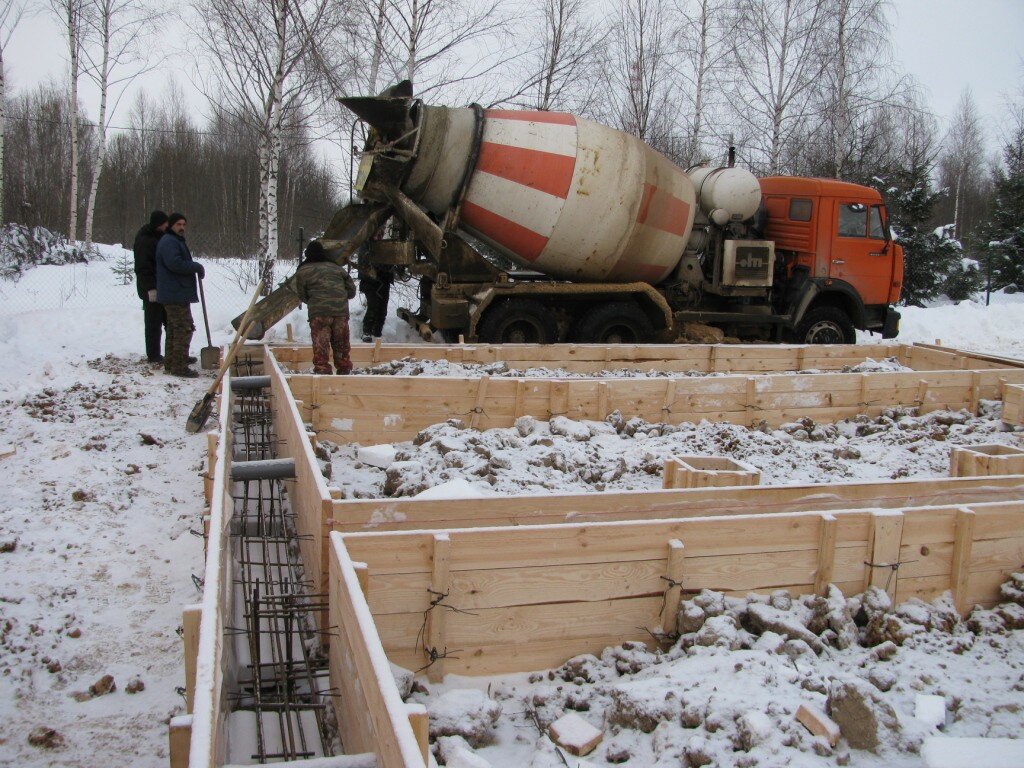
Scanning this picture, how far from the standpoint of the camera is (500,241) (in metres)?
9.69

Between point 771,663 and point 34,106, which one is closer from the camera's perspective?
point 771,663

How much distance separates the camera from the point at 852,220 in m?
11.0

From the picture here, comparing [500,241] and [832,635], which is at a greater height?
[500,241]

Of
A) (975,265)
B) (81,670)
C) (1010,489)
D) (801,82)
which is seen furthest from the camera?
(975,265)

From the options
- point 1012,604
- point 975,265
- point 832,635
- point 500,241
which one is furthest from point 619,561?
point 975,265

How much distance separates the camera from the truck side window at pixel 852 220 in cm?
1100

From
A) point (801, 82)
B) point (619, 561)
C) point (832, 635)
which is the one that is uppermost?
point (801, 82)

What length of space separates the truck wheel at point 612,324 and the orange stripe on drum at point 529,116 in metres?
2.17

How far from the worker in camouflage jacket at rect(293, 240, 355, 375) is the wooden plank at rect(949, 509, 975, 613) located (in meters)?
5.18

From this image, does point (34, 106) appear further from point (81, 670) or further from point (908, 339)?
point (81, 670)

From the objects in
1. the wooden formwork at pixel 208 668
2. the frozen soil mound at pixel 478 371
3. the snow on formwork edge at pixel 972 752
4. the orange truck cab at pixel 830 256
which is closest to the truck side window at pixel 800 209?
the orange truck cab at pixel 830 256

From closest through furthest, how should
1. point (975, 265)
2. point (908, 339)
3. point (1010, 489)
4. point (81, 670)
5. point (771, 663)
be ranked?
1. point (771, 663)
2. point (81, 670)
3. point (1010, 489)
4. point (908, 339)
5. point (975, 265)

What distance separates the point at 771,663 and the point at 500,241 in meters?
7.05

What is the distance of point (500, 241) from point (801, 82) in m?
12.7
